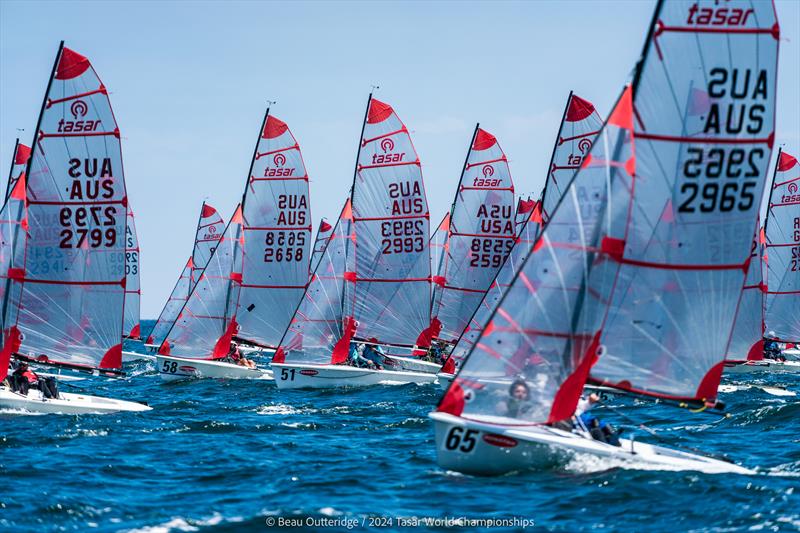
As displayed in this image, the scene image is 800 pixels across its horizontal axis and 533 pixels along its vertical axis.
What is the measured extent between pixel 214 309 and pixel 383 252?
7.30 metres

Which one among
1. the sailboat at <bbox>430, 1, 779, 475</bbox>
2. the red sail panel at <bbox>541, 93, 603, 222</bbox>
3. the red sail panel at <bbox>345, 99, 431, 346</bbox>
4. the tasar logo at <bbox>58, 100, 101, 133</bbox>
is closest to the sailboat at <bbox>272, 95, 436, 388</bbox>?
the red sail panel at <bbox>345, 99, 431, 346</bbox>

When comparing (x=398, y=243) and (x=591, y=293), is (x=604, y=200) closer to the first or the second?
(x=591, y=293)

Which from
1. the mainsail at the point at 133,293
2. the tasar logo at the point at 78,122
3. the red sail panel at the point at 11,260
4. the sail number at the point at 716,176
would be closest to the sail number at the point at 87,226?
the red sail panel at the point at 11,260

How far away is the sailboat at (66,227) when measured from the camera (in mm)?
28125

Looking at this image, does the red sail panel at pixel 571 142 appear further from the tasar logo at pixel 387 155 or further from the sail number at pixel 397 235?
the tasar logo at pixel 387 155

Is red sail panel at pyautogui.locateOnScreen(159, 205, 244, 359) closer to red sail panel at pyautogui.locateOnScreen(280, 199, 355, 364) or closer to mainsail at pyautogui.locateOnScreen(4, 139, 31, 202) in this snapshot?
red sail panel at pyautogui.locateOnScreen(280, 199, 355, 364)

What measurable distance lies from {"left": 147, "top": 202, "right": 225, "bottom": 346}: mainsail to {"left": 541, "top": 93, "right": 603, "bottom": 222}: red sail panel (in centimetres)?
2450

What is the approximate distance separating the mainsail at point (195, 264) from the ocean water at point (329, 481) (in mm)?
30694

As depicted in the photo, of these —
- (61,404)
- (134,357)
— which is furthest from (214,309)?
(134,357)

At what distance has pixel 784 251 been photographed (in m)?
54.9

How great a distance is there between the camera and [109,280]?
29.3 meters

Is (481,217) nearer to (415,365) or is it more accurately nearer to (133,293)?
(415,365)

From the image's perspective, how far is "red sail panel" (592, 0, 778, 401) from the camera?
1973 cm

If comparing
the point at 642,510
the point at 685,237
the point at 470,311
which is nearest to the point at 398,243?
the point at 470,311
